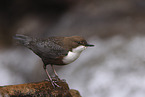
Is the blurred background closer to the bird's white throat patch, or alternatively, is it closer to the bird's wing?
the bird's wing

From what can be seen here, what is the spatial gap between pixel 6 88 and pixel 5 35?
504cm

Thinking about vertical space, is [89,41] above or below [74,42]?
above

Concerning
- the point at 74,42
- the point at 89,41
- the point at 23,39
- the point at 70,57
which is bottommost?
the point at 70,57

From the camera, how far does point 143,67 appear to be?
21.3 ft

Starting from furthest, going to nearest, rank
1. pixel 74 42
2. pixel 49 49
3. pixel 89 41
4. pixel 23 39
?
1. pixel 89 41
2. pixel 23 39
3. pixel 49 49
4. pixel 74 42

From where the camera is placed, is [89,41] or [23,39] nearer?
[23,39]

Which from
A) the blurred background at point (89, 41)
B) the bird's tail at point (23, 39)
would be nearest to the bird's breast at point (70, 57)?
the bird's tail at point (23, 39)

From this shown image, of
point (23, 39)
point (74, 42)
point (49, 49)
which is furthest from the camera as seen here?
point (23, 39)

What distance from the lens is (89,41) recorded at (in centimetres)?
749

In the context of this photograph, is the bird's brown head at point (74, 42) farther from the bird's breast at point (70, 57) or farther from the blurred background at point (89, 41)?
the blurred background at point (89, 41)

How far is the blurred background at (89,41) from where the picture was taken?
21.1 ft

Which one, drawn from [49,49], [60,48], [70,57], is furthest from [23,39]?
[70,57]

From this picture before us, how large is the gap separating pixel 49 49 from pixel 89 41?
159 inches

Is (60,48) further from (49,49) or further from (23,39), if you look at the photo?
(23,39)
